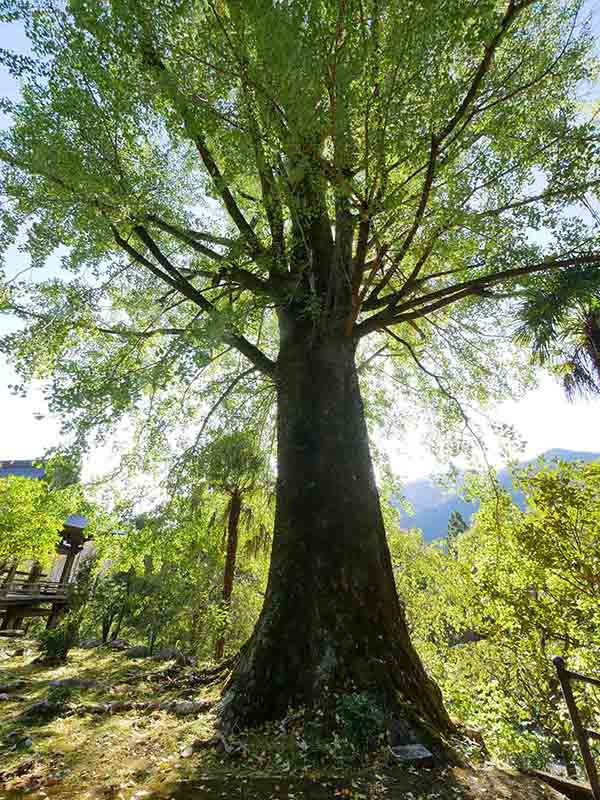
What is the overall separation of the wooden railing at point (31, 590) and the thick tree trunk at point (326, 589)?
55.3 ft

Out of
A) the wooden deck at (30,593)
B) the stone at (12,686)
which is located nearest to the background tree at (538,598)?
the stone at (12,686)

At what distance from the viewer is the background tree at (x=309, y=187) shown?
328 centimetres

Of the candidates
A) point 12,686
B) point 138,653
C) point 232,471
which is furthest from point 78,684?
point 138,653

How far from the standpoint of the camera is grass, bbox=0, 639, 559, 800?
246 centimetres

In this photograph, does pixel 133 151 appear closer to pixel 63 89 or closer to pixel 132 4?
pixel 63 89

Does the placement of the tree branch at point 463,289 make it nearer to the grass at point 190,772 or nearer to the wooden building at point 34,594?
the grass at point 190,772

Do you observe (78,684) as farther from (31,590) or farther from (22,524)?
(31,590)

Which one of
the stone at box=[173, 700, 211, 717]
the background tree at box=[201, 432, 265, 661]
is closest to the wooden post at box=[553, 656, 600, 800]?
the stone at box=[173, 700, 211, 717]

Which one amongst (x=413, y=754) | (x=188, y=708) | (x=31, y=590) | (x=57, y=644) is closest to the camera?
(x=413, y=754)

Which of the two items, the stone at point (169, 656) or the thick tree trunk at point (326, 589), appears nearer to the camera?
the thick tree trunk at point (326, 589)

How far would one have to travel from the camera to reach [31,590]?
18641mm

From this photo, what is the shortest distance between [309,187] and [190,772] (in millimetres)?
5774

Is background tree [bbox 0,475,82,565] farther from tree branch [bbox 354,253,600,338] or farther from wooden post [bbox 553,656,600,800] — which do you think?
wooden post [bbox 553,656,600,800]

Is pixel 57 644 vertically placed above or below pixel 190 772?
below
